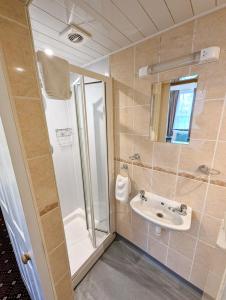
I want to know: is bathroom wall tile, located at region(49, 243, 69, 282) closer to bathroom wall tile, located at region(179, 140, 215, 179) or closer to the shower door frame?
the shower door frame

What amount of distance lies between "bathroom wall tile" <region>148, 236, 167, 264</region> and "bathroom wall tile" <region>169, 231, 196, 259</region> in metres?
0.14

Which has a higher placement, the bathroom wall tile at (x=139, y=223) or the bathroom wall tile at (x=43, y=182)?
the bathroom wall tile at (x=43, y=182)

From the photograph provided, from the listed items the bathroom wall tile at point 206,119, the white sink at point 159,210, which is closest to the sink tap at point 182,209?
the white sink at point 159,210

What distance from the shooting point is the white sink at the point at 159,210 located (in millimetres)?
1243

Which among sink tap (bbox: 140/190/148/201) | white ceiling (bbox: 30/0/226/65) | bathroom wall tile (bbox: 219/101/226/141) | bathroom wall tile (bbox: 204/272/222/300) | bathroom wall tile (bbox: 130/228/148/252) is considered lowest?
bathroom wall tile (bbox: 130/228/148/252)

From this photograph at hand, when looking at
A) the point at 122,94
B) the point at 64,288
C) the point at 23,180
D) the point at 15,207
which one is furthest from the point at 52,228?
the point at 122,94

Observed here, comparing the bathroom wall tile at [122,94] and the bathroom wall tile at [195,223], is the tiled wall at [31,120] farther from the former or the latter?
the bathroom wall tile at [195,223]

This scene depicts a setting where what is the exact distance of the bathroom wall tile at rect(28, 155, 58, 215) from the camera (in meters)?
0.72

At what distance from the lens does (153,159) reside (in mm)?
1376

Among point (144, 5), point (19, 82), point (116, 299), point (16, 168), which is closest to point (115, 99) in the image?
point (144, 5)

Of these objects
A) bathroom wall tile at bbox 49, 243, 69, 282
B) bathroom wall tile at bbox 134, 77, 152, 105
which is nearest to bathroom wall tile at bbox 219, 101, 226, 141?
bathroom wall tile at bbox 134, 77, 152, 105

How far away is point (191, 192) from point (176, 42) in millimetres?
1213

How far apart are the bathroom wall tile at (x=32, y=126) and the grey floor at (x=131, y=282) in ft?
5.16

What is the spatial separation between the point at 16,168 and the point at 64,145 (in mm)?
1519
